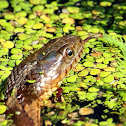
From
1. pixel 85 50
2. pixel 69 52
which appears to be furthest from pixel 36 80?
pixel 85 50

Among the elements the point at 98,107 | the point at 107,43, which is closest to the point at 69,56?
the point at 98,107

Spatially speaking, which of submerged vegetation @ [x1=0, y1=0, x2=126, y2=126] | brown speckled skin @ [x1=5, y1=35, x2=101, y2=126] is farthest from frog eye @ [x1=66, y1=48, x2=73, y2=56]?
submerged vegetation @ [x1=0, y1=0, x2=126, y2=126]

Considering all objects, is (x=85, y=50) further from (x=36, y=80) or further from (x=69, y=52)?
(x=36, y=80)

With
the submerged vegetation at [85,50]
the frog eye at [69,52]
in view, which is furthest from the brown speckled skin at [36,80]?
the submerged vegetation at [85,50]

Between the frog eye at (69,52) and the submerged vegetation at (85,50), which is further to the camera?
the frog eye at (69,52)

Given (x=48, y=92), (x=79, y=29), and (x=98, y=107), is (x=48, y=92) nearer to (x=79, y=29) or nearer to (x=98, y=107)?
(x=98, y=107)

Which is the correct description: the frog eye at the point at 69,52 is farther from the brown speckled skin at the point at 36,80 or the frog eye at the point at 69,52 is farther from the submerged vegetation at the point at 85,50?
the submerged vegetation at the point at 85,50

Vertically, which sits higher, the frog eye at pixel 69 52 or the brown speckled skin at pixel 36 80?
the frog eye at pixel 69 52
